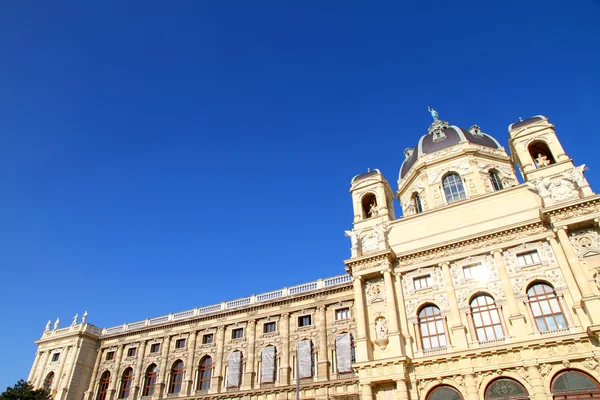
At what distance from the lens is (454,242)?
2758 centimetres

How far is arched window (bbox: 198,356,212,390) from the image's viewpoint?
36.8 metres

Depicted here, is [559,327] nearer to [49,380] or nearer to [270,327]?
[270,327]

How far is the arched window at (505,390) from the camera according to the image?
21891 mm

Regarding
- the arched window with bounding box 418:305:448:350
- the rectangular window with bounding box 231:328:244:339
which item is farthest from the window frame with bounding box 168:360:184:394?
the arched window with bounding box 418:305:448:350

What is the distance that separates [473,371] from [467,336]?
223 cm

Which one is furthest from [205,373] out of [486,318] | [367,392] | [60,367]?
[486,318]

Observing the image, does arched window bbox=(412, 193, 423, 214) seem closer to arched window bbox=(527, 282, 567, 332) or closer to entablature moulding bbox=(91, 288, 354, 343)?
entablature moulding bbox=(91, 288, 354, 343)

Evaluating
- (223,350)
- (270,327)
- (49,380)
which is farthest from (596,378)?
(49,380)

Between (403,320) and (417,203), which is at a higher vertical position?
(417,203)

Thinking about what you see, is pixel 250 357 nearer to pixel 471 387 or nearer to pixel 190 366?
pixel 190 366

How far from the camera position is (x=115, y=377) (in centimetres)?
4134

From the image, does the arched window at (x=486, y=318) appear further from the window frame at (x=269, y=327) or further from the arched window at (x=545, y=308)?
the window frame at (x=269, y=327)

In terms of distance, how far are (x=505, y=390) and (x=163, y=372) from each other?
97.9 feet

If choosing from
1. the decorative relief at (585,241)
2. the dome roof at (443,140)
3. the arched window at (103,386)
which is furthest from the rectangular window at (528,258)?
the arched window at (103,386)
